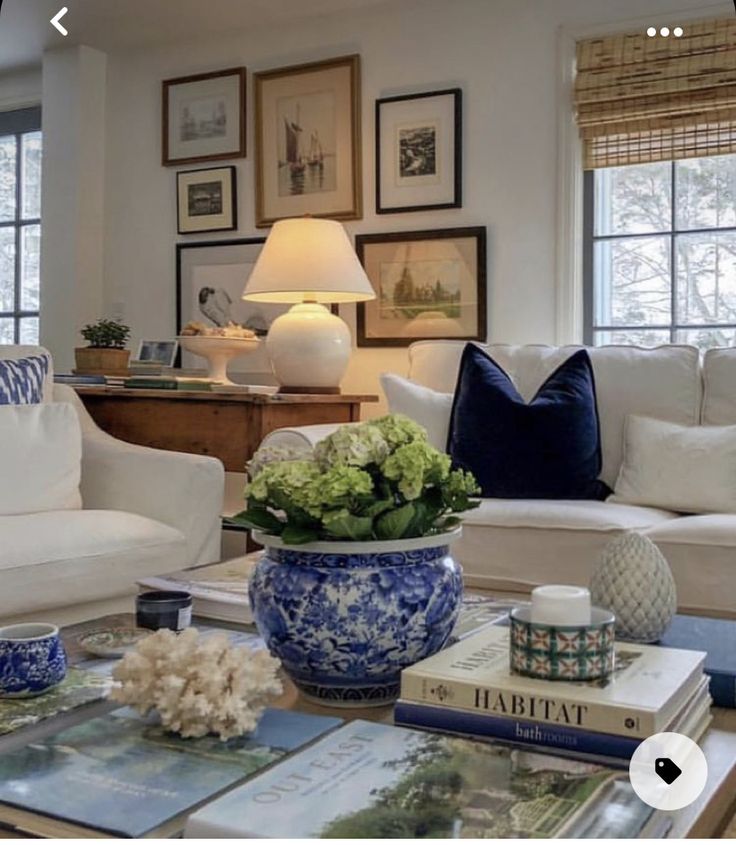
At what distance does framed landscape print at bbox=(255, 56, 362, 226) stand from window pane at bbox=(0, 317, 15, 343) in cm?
160

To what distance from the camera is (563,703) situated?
950 mm

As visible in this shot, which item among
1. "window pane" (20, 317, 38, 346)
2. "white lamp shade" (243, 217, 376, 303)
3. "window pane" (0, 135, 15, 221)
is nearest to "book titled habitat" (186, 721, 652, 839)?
"white lamp shade" (243, 217, 376, 303)

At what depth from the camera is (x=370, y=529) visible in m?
1.11

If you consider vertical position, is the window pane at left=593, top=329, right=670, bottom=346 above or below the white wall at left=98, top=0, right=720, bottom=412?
below

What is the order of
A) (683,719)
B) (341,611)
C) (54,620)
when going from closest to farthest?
(683,719) < (341,611) < (54,620)

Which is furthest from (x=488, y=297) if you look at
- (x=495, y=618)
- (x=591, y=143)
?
(x=495, y=618)

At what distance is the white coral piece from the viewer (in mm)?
963

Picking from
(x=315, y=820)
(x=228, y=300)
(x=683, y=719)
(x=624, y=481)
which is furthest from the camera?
(x=228, y=300)

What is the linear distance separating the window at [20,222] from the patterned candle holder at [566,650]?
14.0ft

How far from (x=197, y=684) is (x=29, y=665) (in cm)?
26

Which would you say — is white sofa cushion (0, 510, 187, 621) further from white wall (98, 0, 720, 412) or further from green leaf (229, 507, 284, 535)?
white wall (98, 0, 720, 412)

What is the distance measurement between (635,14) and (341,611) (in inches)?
117

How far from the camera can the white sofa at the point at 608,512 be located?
2.29 m

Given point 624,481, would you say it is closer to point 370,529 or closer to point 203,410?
point 203,410
